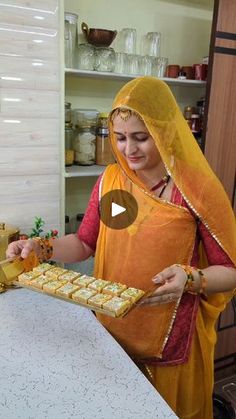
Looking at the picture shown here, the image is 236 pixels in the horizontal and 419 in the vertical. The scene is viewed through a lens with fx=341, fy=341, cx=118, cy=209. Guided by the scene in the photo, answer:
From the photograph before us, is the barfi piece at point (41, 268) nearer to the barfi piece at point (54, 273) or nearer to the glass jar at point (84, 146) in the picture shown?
the barfi piece at point (54, 273)

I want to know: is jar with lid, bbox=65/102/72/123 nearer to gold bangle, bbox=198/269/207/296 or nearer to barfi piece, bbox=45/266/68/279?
→ barfi piece, bbox=45/266/68/279

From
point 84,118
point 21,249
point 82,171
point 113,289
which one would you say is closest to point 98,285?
point 113,289

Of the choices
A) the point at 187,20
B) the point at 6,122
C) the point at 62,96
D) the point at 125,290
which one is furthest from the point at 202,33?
the point at 125,290

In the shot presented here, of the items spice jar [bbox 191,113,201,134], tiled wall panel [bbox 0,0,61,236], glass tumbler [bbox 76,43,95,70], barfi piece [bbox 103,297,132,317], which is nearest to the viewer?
barfi piece [bbox 103,297,132,317]

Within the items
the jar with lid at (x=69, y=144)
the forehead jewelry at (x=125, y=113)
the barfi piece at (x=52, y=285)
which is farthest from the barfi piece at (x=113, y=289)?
the jar with lid at (x=69, y=144)

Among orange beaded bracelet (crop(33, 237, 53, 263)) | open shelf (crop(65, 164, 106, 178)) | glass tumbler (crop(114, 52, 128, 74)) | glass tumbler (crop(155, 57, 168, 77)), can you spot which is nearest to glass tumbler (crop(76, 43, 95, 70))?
glass tumbler (crop(114, 52, 128, 74))

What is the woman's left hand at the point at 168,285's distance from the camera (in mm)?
799

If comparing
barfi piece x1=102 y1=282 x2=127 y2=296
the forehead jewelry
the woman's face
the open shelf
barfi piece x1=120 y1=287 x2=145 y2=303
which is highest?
the forehead jewelry

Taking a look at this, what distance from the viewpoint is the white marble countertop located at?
64 centimetres

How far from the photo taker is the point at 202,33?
75.9 inches

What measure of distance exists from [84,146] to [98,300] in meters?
1.00

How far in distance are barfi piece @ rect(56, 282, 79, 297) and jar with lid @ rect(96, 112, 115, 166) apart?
3.03 feet

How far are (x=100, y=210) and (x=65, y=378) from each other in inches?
19.9

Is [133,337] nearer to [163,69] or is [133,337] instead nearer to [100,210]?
[100,210]
